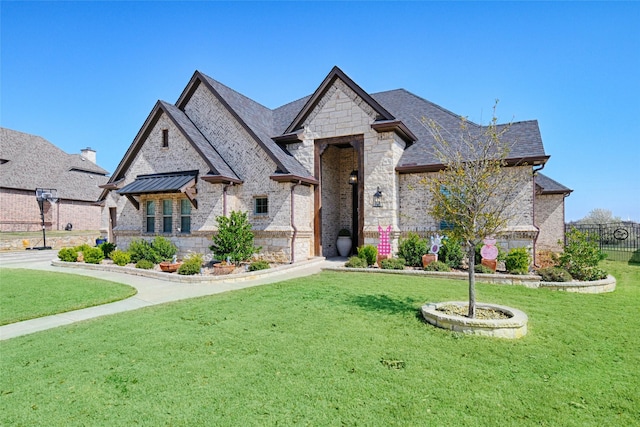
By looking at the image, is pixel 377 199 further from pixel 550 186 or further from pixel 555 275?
pixel 550 186

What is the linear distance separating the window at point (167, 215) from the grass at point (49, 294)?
184 inches

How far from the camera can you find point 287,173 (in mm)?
14055

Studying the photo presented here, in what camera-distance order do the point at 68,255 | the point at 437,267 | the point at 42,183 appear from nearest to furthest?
the point at 437,267, the point at 68,255, the point at 42,183

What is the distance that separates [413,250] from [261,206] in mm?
6690

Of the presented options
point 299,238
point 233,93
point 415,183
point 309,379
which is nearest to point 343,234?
point 299,238

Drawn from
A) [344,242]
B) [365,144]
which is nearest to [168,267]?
[344,242]

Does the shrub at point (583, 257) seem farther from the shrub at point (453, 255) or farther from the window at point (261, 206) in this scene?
the window at point (261, 206)

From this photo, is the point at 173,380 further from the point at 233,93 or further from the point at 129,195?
the point at 233,93

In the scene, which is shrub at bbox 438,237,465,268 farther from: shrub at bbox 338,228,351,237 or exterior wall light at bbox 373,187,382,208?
shrub at bbox 338,228,351,237

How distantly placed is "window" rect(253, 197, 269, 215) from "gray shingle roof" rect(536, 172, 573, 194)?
13306mm

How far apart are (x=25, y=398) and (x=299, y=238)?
11.3 m

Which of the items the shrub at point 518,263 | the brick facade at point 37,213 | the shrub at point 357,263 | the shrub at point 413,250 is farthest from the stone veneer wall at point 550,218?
the brick facade at point 37,213

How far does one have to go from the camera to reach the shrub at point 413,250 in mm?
12969

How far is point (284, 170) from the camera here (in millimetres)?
14164
